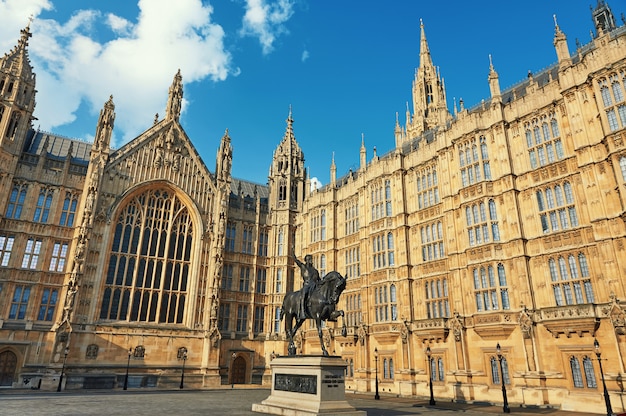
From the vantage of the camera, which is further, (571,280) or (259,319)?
(259,319)

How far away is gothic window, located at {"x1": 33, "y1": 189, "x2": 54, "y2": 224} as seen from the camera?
116 feet

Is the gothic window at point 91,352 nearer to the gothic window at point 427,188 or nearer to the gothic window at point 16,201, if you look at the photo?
the gothic window at point 16,201

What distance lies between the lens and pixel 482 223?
27.5 metres

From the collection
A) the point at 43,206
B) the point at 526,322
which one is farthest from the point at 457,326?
the point at 43,206

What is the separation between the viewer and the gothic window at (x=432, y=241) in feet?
102

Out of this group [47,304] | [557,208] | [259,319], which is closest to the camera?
[557,208]

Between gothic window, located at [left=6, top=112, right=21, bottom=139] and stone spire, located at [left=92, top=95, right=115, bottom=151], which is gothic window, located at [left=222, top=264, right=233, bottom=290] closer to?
stone spire, located at [left=92, top=95, right=115, bottom=151]

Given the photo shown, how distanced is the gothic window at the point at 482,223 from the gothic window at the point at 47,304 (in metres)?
34.2

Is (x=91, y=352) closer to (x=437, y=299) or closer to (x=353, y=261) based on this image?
(x=353, y=261)

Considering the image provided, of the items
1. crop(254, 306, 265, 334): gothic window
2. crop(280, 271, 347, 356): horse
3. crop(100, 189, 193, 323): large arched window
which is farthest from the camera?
crop(254, 306, 265, 334): gothic window

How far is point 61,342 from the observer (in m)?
31.8

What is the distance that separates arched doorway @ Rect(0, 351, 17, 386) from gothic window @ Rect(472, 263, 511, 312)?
3518cm

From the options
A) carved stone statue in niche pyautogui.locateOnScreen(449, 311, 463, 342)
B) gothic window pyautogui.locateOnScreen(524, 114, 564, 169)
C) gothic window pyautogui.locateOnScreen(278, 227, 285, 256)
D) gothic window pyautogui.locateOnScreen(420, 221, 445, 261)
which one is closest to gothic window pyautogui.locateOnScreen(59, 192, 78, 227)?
gothic window pyautogui.locateOnScreen(278, 227, 285, 256)

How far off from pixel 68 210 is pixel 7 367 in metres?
13.5
